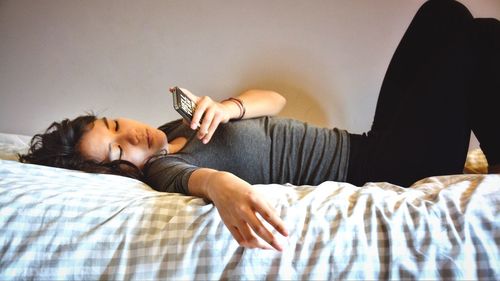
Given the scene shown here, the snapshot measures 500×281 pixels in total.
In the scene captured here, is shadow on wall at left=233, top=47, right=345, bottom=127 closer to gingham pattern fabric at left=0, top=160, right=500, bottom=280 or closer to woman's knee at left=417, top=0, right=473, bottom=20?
woman's knee at left=417, top=0, right=473, bottom=20

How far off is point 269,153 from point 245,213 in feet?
1.31

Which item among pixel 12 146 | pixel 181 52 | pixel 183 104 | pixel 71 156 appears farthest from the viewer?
pixel 181 52

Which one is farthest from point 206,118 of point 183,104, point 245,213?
point 245,213

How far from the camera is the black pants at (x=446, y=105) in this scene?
0.70 m

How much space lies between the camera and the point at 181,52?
116 centimetres

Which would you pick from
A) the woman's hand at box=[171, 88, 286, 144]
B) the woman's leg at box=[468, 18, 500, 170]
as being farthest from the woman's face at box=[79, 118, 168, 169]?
the woman's leg at box=[468, 18, 500, 170]

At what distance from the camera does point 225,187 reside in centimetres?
47

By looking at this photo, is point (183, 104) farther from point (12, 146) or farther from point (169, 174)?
point (12, 146)

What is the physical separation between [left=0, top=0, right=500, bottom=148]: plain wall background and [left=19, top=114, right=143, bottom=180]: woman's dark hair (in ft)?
1.39

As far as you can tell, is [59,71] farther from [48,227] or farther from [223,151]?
[48,227]

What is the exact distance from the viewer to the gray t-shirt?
30.7 inches

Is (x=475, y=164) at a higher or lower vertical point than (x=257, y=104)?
lower

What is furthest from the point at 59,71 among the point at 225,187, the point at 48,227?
the point at 225,187

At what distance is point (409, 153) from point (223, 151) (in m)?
0.41
